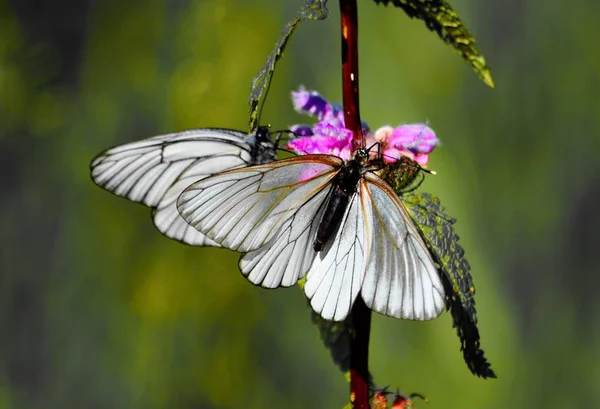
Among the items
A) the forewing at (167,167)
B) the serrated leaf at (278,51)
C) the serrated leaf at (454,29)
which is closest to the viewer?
the serrated leaf at (278,51)

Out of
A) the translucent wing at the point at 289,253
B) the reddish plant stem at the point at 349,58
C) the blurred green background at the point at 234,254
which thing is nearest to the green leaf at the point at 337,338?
the translucent wing at the point at 289,253

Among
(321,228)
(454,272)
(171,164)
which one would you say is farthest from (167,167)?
(454,272)

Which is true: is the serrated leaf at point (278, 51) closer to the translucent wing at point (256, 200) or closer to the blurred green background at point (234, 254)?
the translucent wing at point (256, 200)

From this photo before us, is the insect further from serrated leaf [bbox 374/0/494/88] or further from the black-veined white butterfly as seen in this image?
serrated leaf [bbox 374/0/494/88]

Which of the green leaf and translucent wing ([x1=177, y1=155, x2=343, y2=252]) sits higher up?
translucent wing ([x1=177, y1=155, x2=343, y2=252])

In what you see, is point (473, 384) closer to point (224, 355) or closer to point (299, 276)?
point (224, 355)

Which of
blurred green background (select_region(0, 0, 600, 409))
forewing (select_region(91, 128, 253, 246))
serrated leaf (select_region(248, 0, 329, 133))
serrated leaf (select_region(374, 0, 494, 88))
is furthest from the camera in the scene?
blurred green background (select_region(0, 0, 600, 409))

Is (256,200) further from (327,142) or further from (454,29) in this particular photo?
(454,29)

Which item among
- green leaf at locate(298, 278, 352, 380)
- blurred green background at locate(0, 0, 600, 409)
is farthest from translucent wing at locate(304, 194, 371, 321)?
blurred green background at locate(0, 0, 600, 409)
